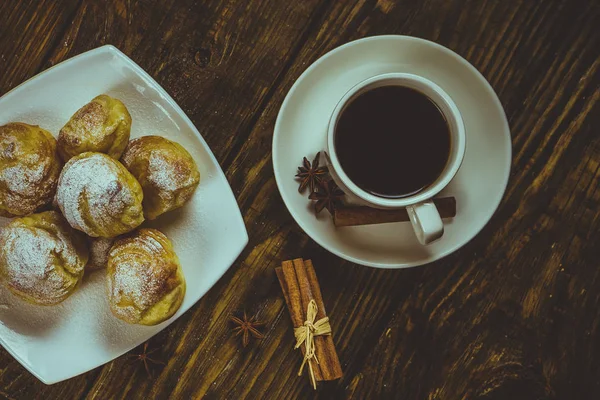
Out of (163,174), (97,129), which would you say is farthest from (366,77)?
(97,129)

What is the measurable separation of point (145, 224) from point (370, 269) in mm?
592

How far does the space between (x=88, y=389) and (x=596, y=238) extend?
1.40 m

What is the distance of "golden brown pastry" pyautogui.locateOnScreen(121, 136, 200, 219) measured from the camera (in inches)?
46.2

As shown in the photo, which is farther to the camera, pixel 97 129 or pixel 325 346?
pixel 325 346

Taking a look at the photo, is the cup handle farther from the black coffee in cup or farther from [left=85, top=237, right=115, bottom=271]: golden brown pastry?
[left=85, top=237, right=115, bottom=271]: golden brown pastry

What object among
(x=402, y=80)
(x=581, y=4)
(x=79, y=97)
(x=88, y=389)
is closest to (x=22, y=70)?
(x=79, y=97)

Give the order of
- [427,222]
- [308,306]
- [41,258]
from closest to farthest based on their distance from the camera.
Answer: [427,222]
[41,258]
[308,306]

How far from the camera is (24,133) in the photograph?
1.16 meters

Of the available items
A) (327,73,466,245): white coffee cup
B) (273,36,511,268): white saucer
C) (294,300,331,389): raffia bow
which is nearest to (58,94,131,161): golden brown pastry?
(273,36,511,268): white saucer

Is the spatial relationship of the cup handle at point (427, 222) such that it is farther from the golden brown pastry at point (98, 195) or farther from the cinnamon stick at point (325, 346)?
the golden brown pastry at point (98, 195)

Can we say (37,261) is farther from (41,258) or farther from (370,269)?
(370,269)

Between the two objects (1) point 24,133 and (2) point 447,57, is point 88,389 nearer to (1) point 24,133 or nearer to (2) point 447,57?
(1) point 24,133

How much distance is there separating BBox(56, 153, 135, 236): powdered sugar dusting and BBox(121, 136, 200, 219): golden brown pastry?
0.07 metres

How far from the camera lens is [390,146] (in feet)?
3.89
